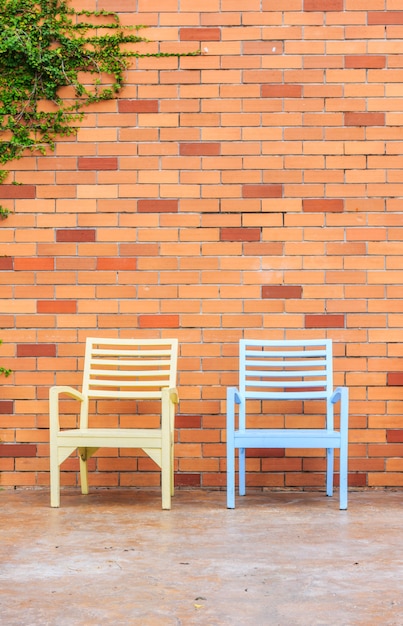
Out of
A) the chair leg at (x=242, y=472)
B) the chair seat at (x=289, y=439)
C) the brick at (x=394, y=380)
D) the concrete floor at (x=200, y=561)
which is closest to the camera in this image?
the concrete floor at (x=200, y=561)

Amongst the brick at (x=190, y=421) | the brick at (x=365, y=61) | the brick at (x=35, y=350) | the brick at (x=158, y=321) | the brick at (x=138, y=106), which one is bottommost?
the brick at (x=190, y=421)

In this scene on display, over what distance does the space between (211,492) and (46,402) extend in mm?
1147

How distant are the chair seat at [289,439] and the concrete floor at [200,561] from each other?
0.36 m

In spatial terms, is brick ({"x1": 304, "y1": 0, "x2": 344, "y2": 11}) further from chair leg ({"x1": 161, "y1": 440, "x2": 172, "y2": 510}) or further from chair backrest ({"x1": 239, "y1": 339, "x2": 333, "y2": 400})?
chair leg ({"x1": 161, "y1": 440, "x2": 172, "y2": 510})

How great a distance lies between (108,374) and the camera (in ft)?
16.5

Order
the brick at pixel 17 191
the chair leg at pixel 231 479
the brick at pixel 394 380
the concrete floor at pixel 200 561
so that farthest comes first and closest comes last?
the brick at pixel 17 191 → the brick at pixel 394 380 → the chair leg at pixel 231 479 → the concrete floor at pixel 200 561

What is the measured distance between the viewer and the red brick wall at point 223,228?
5152 mm

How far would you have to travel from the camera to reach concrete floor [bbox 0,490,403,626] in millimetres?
2760

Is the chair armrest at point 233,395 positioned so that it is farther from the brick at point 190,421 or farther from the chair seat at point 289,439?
the brick at point 190,421

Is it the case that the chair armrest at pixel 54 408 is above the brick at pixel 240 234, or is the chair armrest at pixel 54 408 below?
below

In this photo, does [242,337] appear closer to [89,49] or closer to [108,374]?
[108,374]

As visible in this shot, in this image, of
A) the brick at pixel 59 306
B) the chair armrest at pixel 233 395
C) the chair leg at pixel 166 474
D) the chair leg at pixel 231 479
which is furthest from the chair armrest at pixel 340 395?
the brick at pixel 59 306

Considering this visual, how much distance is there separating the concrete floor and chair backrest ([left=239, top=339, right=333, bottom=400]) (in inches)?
24.6

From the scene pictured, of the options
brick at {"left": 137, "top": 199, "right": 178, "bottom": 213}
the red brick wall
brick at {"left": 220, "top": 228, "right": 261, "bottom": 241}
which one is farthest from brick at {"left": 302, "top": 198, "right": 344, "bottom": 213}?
brick at {"left": 137, "top": 199, "right": 178, "bottom": 213}
